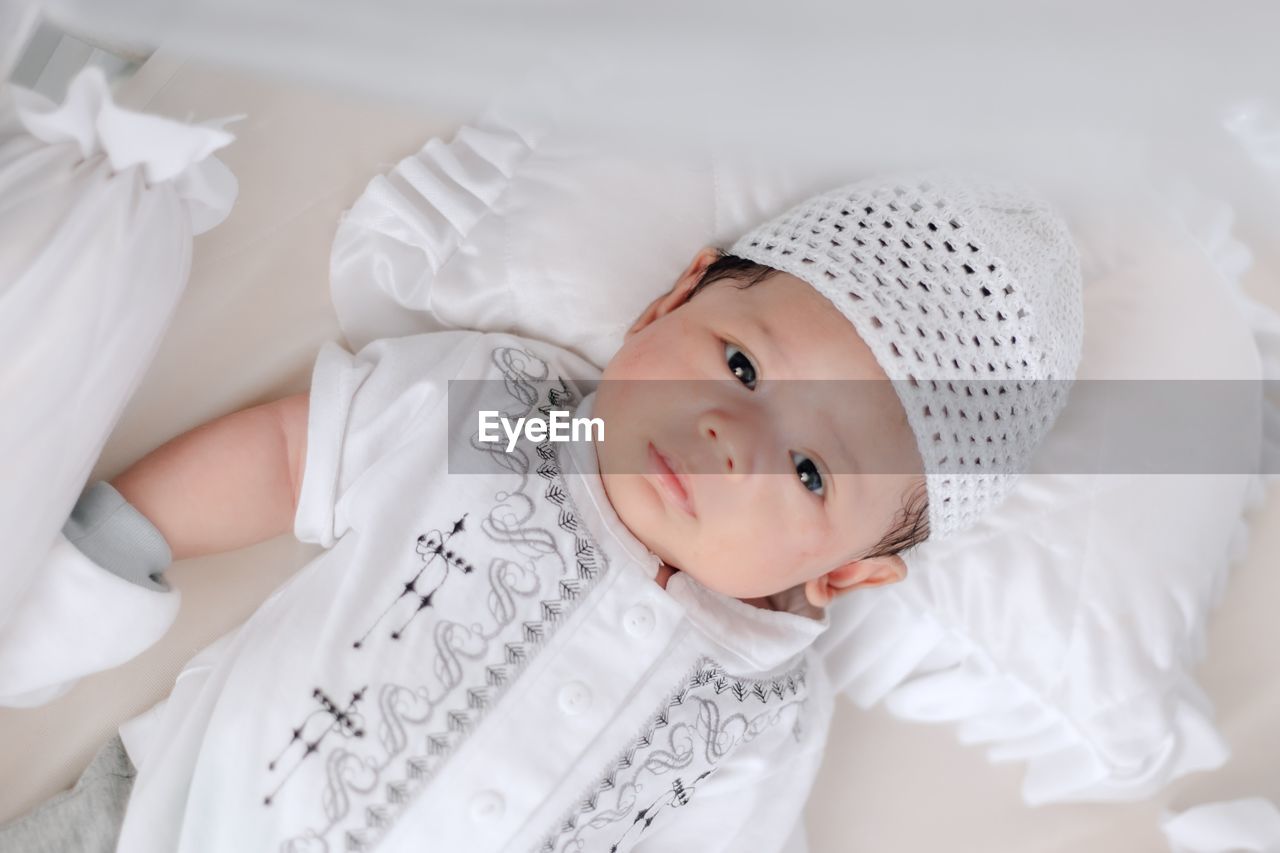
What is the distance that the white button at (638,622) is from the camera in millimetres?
1010

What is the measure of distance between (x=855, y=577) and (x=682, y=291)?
360 mm

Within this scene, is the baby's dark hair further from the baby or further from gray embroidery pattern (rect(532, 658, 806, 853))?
gray embroidery pattern (rect(532, 658, 806, 853))

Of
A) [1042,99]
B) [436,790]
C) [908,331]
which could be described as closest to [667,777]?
[436,790]

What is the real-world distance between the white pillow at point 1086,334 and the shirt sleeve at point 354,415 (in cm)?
11

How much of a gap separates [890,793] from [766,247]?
789 mm

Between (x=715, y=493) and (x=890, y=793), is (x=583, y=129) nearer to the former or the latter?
(x=715, y=493)

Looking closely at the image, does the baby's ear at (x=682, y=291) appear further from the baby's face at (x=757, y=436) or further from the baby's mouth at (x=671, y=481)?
the baby's mouth at (x=671, y=481)

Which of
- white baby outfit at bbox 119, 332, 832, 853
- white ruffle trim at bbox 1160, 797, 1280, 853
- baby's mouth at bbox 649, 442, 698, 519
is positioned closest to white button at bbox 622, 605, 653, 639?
white baby outfit at bbox 119, 332, 832, 853

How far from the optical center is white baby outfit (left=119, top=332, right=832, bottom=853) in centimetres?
97

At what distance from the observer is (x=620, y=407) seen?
0.98 meters

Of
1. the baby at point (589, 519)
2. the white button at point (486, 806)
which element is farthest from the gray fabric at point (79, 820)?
the white button at point (486, 806)

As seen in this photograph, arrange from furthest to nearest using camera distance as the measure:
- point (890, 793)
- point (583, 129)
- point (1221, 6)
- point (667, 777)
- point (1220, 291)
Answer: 1. point (890, 793)
2. point (1220, 291)
3. point (667, 777)
4. point (583, 129)
5. point (1221, 6)

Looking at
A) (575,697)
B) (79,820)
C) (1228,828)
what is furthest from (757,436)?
(1228,828)

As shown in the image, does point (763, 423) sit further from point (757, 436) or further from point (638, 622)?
point (638, 622)
